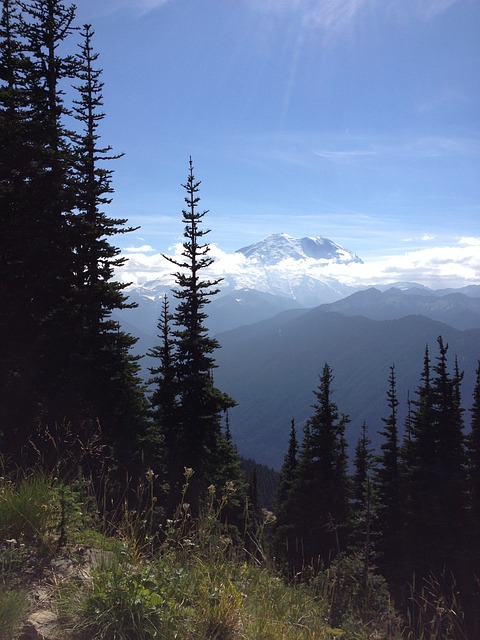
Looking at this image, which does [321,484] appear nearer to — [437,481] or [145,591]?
[437,481]

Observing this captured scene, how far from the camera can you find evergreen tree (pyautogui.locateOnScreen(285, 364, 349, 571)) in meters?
28.1

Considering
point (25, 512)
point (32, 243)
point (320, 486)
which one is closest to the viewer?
point (25, 512)

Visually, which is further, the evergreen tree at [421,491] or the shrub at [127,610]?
the evergreen tree at [421,491]

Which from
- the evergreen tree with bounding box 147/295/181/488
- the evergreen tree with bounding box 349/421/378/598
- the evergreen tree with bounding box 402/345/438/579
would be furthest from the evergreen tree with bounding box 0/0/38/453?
the evergreen tree with bounding box 402/345/438/579

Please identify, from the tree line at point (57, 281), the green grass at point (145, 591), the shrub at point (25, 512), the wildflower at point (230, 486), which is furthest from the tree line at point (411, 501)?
the shrub at point (25, 512)

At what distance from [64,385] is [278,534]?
21760 millimetres

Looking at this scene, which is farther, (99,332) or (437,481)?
(437,481)

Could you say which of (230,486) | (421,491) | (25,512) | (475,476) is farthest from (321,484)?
(25,512)

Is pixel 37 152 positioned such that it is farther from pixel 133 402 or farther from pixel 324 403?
pixel 324 403

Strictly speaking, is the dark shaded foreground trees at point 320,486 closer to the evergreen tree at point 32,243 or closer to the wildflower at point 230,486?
the evergreen tree at point 32,243

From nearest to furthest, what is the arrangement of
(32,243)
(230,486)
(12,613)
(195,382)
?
(12,613), (230,486), (32,243), (195,382)

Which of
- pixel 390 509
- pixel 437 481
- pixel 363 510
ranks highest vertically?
pixel 437 481

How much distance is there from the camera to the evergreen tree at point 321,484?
92.2ft

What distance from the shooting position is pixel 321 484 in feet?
94.5
